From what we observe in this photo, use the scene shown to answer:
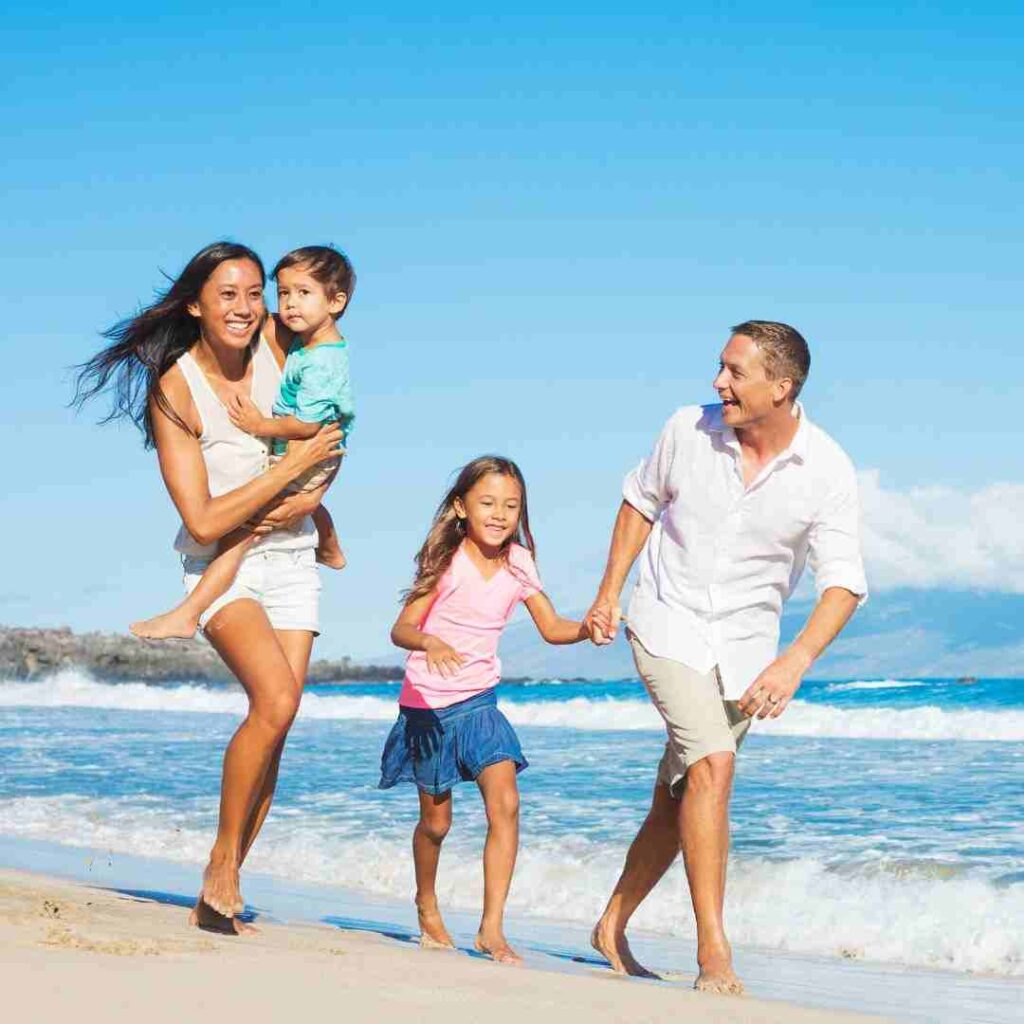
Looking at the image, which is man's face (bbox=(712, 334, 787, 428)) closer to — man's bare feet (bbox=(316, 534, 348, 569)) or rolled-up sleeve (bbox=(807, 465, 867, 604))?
rolled-up sleeve (bbox=(807, 465, 867, 604))

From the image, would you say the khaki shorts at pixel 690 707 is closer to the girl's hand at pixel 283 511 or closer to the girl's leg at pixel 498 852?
the girl's leg at pixel 498 852

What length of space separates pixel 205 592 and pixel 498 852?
138 centimetres

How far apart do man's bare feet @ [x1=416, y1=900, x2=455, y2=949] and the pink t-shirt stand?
0.75 metres

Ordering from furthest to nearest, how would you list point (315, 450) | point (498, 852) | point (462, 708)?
point (462, 708), point (498, 852), point (315, 450)

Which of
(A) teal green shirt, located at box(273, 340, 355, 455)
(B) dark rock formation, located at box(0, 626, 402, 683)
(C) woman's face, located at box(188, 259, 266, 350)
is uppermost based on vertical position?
(C) woman's face, located at box(188, 259, 266, 350)

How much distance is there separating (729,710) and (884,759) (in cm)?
1146

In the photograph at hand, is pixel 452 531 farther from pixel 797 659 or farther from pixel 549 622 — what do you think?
pixel 797 659

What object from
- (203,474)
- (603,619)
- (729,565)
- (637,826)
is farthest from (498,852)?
(637,826)

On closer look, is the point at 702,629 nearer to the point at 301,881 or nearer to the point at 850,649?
the point at 301,881

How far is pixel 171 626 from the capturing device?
4.90 m

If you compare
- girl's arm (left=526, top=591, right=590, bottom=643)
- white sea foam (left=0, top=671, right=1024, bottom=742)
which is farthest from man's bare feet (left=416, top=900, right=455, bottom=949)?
white sea foam (left=0, top=671, right=1024, bottom=742)

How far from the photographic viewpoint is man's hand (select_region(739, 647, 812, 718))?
466 cm

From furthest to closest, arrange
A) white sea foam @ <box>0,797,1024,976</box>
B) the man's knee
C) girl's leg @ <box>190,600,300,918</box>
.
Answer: white sea foam @ <box>0,797,1024,976</box> → girl's leg @ <box>190,600,300,918</box> → the man's knee

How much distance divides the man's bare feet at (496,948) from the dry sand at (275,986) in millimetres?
271
